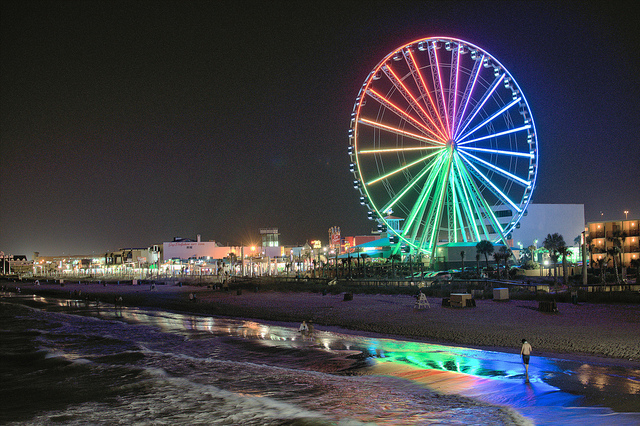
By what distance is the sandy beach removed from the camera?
1628cm

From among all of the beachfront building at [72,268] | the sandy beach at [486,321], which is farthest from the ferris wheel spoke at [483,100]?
the beachfront building at [72,268]

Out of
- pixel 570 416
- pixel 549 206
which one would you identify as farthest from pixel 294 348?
pixel 549 206

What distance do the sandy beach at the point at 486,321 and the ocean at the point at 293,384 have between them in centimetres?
170

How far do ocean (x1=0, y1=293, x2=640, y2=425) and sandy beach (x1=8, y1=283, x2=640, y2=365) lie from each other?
170 centimetres

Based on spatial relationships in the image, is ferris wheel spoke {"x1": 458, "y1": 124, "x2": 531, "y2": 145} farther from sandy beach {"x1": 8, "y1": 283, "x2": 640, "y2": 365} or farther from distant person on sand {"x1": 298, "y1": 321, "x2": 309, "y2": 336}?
distant person on sand {"x1": 298, "y1": 321, "x2": 309, "y2": 336}

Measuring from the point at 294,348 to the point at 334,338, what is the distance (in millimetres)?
2566

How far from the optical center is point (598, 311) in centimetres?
2264

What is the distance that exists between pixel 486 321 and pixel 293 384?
1145 cm

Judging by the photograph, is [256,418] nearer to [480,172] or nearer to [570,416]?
[570,416]

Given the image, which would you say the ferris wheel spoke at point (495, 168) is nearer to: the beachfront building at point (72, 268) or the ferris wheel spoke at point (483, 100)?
the ferris wheel spoke at point (483, 100)

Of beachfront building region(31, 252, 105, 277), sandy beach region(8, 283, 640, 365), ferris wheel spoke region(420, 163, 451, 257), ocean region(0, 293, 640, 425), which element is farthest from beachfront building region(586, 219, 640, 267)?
beachfront building region(31, 252, 105, 277)

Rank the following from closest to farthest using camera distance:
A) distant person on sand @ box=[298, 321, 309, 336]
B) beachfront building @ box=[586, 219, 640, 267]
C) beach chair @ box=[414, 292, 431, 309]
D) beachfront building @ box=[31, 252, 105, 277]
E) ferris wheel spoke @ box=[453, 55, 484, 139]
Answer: distant person on sand @ box=[298, 321, 309, 336], beach chair @ box=[414, 292, 431, 309], ferris wheel spoke @ box=[453, 55, 484, 139], beachfront building @ box=[586, 219, 640, 267], beachfront building @ box=[31, 252, 105, 277]

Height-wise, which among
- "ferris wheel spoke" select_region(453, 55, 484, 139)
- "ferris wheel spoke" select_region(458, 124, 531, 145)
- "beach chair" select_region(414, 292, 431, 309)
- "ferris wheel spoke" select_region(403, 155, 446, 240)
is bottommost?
"beach chair" select_region(414, 292, 431, 309)

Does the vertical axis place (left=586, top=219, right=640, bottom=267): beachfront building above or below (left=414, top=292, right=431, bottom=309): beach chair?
above
